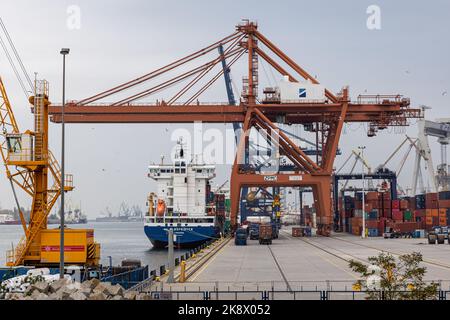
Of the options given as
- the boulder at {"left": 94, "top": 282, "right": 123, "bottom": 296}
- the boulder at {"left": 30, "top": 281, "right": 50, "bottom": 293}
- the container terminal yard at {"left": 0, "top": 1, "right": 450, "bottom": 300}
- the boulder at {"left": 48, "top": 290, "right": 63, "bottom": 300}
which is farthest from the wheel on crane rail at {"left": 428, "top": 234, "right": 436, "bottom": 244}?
the boulder at {"left": 48, "top": 290, "right": 63, "bottom": 300}

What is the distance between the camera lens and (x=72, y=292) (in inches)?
720

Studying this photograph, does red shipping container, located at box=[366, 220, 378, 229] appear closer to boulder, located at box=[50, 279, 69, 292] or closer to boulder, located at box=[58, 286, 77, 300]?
boulder, located at box=[50, 279, 69, 292]

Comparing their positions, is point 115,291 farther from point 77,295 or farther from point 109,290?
point 77,295

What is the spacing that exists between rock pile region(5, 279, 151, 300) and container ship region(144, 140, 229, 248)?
191 feet

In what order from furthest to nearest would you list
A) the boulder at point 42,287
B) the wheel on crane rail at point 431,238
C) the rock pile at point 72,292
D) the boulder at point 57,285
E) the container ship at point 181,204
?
the container ship at point 181,204
the wheel on crane rail at point 431,238
the boulder at point 57,285
the boulder at point 42,287
the rock pile at point 72,292

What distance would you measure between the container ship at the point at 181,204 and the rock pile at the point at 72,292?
58070 millimetres

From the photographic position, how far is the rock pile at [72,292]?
1789 centimetres

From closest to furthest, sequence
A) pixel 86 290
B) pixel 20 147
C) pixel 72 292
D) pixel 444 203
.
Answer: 1. pixel 72 292
2. pixel 86 290
3. pixel 20 147
4. pixel 444 203

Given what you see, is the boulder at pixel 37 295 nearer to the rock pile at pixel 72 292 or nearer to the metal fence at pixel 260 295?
the rock pile at pixel 72 292

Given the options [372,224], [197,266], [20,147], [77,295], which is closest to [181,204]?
[372,224]

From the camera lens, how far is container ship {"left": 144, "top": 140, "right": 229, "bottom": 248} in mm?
78688

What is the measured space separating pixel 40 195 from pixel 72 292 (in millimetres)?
20919

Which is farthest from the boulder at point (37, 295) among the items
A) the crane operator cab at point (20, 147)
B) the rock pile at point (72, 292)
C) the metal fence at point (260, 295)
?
the crane operator cab at point (20, 147)
